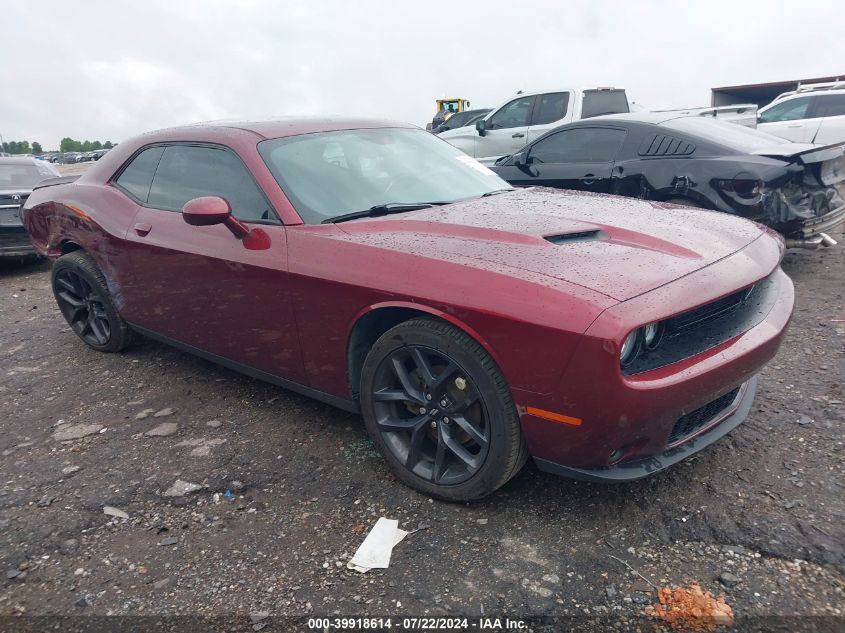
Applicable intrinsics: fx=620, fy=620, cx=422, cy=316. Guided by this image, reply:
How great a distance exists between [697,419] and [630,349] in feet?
1.62

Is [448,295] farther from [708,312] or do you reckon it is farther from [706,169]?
[706,169]

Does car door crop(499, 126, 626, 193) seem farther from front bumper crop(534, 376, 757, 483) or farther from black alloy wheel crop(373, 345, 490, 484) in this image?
black alloy wheel crop(373, 345, 490, 484)

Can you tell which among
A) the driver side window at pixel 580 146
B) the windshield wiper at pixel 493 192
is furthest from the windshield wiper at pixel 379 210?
the driver side window at pixel 580 146

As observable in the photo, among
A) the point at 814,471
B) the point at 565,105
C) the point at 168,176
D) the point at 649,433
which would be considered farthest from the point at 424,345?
the point at 565,105

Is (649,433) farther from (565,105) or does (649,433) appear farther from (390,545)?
(565,105)

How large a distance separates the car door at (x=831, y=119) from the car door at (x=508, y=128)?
5595mm

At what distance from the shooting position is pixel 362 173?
318 centimetres

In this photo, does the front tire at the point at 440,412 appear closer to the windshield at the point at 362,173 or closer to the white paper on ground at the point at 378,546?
the white paper on ground at the point at 378,546

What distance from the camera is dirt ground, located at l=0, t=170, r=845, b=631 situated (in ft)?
6.71

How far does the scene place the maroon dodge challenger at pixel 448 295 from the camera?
82.2 inches

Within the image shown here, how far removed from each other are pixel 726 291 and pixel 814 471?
3.11 ft

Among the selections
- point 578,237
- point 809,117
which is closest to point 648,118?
point 578,237

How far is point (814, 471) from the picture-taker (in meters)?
2.57

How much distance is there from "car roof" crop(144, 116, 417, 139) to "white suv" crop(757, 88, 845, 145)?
10321mm
